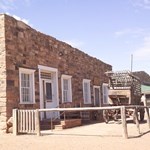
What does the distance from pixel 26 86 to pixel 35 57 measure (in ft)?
4.86

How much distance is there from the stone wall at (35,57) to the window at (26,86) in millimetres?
238

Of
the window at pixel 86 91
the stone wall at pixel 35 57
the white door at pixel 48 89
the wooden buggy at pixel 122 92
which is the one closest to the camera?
the stone wall at pixel 35 57

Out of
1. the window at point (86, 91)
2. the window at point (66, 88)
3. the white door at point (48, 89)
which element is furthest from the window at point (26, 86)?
the window at point (86, 91)

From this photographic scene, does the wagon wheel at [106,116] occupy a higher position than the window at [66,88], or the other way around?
the window at [66,88]

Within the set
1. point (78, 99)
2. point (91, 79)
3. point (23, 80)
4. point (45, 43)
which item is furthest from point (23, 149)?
point (91, 79)

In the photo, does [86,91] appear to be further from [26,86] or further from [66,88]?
[26,86]

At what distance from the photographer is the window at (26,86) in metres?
13.9

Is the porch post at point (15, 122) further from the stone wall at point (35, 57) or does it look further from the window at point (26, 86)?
the window at point (26, 86)

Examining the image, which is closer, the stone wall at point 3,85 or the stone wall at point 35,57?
the stone wall at point 3,85

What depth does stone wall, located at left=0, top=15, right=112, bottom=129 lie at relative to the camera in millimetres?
13141

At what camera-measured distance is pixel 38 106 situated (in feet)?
48.6

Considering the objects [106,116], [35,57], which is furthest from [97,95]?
[35,57]

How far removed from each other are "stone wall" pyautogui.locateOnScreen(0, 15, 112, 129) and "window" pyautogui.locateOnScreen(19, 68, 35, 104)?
238 mm

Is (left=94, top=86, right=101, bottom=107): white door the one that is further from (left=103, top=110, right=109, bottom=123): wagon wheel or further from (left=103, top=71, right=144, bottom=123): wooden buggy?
(left=103, top=110, right=109, bottom=123): wagon wheel
